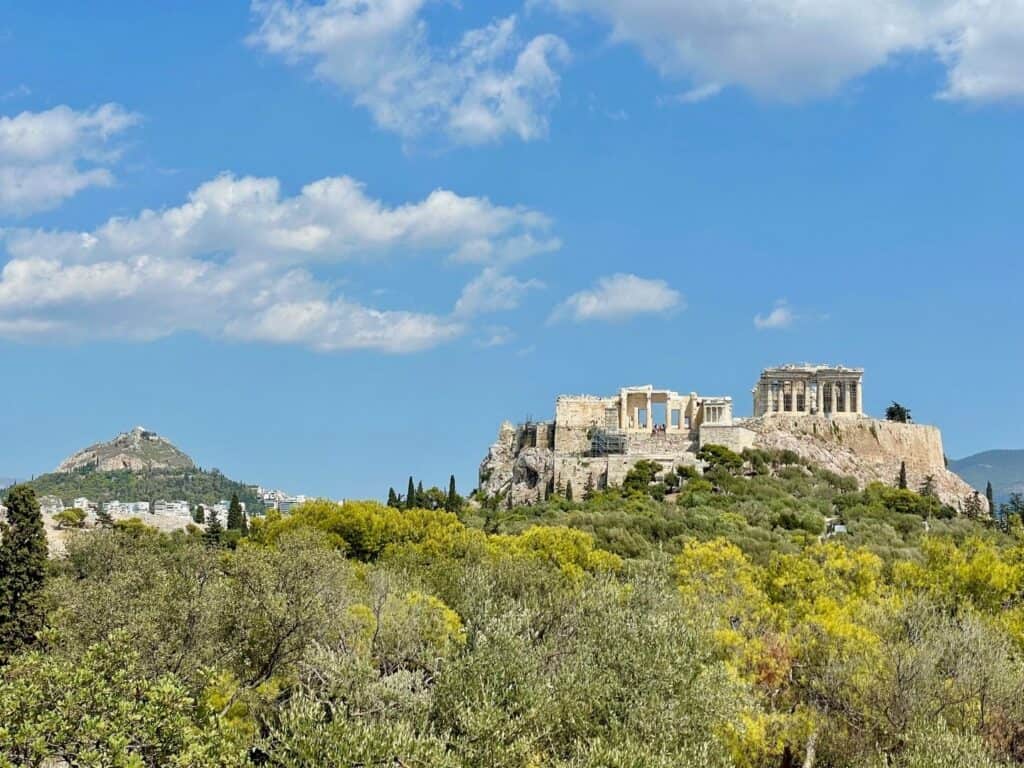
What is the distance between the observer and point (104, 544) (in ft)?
139

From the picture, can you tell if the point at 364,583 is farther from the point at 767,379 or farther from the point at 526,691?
the point at 767,379

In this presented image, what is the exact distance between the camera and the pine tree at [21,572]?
39.9 meters

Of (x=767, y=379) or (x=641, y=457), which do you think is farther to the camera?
(x=767, y=379)

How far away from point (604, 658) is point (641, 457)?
59668 millimetres

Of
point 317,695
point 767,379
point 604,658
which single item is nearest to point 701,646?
point 604,658

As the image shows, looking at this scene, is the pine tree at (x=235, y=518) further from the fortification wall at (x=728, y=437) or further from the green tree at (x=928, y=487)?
the green tree at (x=928, y=487)

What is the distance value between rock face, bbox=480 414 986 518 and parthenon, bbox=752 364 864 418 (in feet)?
9.47

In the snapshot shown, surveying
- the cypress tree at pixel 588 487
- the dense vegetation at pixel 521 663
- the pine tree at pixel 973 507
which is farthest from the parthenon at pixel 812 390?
the dense vegetation at pixel 521 663

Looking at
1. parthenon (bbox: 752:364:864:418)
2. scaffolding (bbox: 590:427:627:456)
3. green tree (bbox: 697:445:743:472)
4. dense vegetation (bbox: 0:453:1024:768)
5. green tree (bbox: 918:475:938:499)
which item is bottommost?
dense vegetation (bbox: 0:453:1024:768)

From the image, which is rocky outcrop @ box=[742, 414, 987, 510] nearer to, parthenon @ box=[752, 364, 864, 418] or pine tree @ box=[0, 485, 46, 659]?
parthenon @ box=[752, 364, 864, 418]

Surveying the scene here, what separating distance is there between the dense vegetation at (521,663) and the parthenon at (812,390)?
50.4 meters

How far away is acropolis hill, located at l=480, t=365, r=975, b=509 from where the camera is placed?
8169 cm

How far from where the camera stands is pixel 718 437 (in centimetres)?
8194

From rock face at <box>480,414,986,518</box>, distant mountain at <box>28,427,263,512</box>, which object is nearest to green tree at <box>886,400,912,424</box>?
rock face at <box>480,414,986,518</box>
